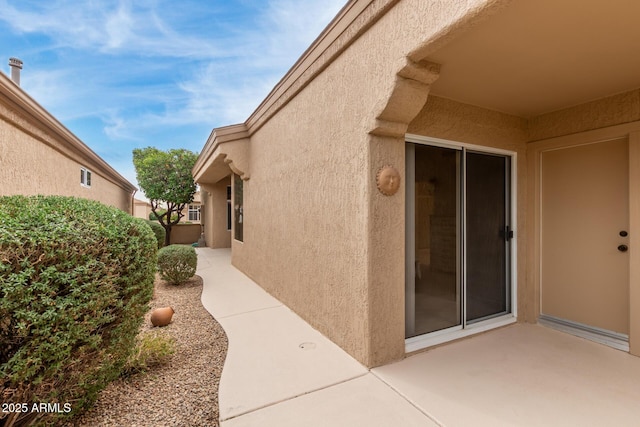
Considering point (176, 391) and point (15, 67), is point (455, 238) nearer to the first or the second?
point (176, 391)

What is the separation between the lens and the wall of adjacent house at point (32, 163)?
5.42 metres

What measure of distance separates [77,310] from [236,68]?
49.5ft

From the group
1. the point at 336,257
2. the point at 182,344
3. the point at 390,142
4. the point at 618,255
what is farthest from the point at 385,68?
the point at 182,344

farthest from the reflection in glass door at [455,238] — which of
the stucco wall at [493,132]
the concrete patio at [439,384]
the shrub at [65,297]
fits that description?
the shrub at [65,297]

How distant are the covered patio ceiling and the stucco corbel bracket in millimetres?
184

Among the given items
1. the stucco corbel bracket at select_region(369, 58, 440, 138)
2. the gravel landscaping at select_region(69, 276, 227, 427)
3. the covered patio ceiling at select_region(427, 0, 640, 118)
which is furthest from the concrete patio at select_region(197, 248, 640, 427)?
the covered patio ceiling at select_region(427, 0, 640, 118)

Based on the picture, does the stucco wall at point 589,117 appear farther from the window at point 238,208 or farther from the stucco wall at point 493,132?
the window at point 238,208

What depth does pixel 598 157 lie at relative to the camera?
161 inches

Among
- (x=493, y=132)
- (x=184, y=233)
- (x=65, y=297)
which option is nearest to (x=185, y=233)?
(x=184, y=233)

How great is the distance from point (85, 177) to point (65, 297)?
12234 mm

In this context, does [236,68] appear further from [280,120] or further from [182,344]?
[182,344]

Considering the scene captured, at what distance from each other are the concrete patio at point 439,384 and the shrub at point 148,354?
761 millimetres

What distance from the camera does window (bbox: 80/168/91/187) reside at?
11.0 meters

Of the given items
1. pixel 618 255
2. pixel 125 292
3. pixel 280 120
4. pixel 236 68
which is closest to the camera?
pixel 125 292
